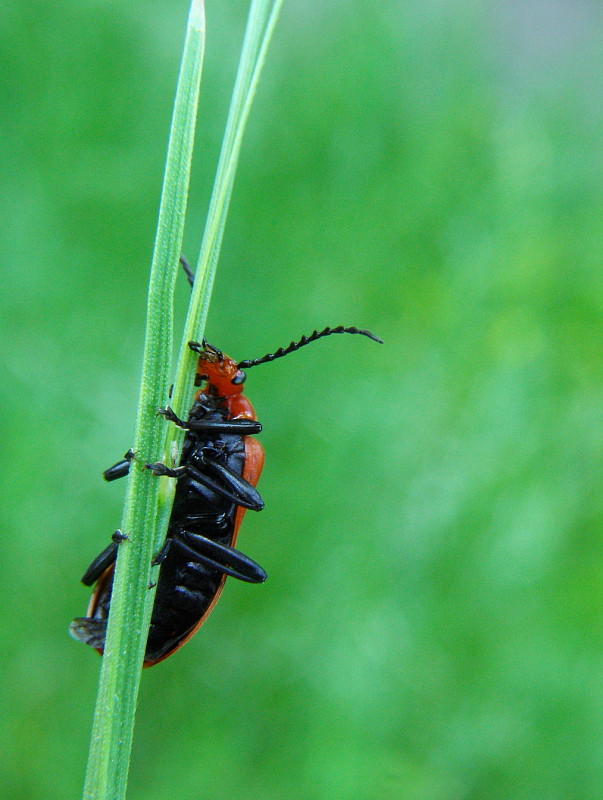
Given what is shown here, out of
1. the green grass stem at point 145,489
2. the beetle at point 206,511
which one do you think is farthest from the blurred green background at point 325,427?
the green grass stem at point 145,489

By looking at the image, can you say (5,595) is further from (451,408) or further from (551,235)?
(551,235)

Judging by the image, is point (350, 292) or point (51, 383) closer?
point (51, 383)

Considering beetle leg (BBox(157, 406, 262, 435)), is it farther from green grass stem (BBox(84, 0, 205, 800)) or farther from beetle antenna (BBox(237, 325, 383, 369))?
green grass stem (BBox(84, 0, 205, 800))

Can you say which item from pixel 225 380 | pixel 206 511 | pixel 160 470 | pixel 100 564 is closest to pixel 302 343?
pixel 225 380

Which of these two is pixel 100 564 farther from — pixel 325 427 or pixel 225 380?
pixel 325 427

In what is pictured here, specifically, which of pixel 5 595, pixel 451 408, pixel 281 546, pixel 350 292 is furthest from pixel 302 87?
pixel 5 595

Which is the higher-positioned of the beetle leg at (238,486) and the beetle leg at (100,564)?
the beetle leg at (238,486)

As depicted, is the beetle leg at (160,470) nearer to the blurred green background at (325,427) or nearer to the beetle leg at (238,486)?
the beetle leg at (238,486)
